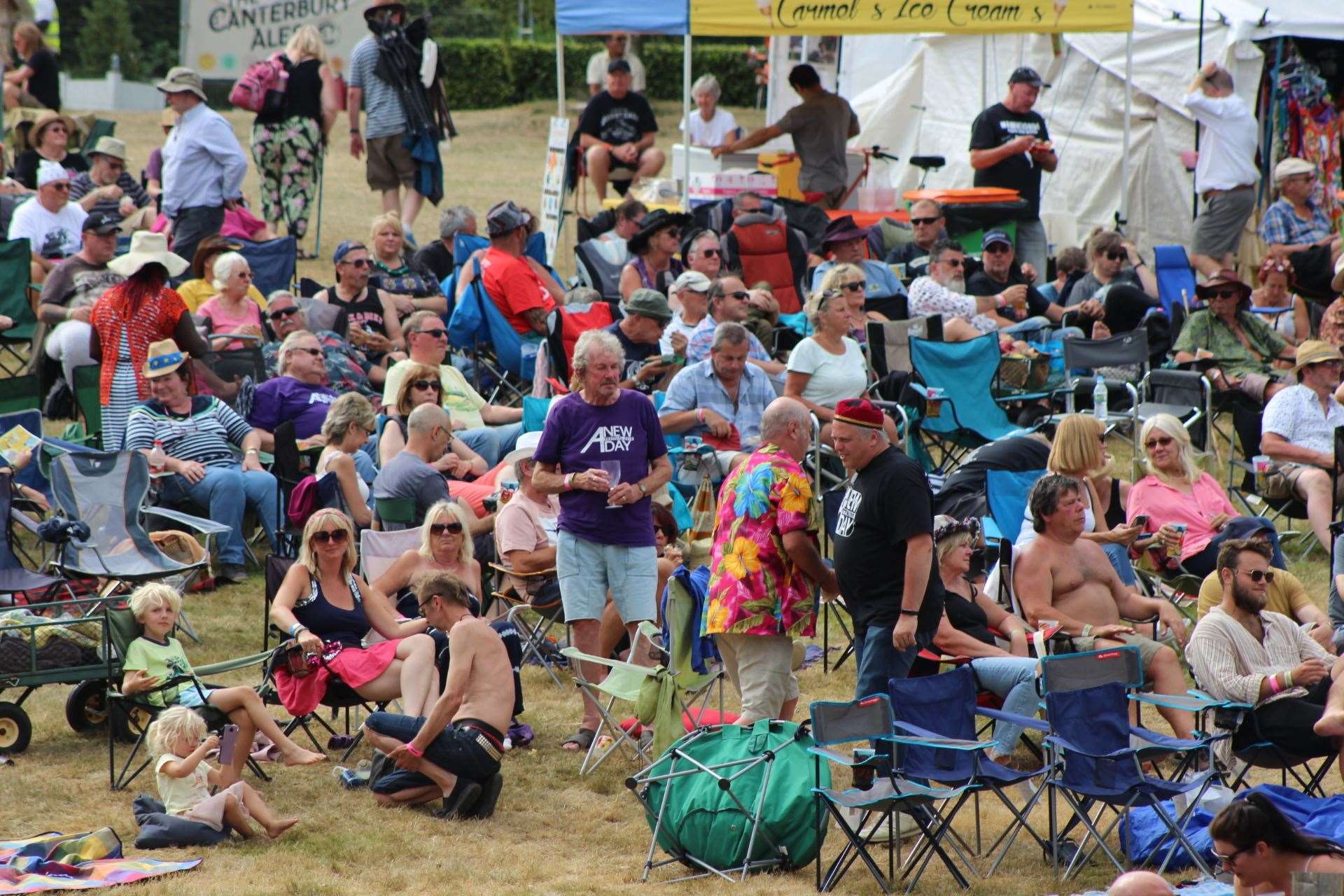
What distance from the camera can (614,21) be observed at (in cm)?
1241

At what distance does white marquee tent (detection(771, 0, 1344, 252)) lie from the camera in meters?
14.8

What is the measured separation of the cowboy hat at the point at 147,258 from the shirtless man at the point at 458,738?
3678mm

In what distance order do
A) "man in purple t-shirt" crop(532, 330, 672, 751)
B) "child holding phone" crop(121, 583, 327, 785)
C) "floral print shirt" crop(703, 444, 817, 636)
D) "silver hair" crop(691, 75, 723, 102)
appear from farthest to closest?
"silver hair" crop(691, 75, 723, 102)
"man in purple t-shirt" crop(532, 330, 672, 751)
"child holding phone" crop(121, 583, 327, 785)
"floral print shirt" crop(703, 444, 817, 636)

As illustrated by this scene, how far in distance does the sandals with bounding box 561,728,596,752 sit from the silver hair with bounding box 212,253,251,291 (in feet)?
14.8

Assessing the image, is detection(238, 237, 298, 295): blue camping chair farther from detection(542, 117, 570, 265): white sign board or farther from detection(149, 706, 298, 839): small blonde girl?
detection(149, 706, 298, 839): small blonde girl

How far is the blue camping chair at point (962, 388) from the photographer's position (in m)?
9.91

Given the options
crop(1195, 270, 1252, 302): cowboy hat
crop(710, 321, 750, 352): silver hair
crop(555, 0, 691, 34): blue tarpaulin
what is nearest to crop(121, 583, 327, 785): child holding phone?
crop(710, 321, 750, 352): silver hair

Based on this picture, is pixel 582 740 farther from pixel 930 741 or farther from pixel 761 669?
pixel 930 741

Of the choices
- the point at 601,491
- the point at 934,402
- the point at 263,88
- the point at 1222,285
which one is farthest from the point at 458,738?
the point at 263,88

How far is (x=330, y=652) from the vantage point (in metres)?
6.63

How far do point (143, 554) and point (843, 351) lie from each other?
Answer: 3730mm

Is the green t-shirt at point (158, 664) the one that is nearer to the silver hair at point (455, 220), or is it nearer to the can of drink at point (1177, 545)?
the can of drink at point (1177, 545)

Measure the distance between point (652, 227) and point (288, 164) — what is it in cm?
431

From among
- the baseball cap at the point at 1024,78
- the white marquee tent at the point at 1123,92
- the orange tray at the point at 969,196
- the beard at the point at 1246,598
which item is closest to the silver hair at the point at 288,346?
the beard at the point at 1246,598
